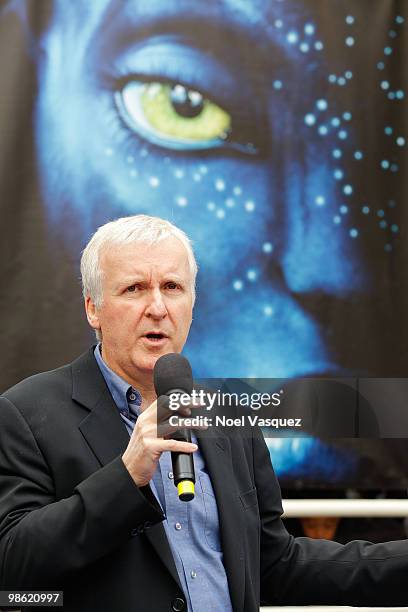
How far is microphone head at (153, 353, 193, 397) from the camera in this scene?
1.45m

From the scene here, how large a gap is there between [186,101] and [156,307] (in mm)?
1346

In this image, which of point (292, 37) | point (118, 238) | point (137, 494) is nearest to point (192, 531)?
point (137, 494)

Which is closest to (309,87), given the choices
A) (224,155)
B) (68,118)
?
(224,155)

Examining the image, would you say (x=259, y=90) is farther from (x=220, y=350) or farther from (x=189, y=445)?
(x=189, y=445)

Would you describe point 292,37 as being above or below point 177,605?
above

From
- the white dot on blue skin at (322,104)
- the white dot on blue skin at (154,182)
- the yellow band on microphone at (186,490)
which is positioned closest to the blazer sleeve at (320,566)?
the yellow band on microphone at (186,490)

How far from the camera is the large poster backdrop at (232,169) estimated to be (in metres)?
2.78

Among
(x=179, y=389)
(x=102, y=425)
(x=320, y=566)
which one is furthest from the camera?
(x=320, y=566)

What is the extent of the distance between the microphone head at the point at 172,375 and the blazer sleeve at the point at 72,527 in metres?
0.16

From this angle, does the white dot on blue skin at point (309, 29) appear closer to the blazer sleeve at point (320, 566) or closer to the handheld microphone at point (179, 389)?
the blazer sleeve at point (320, 566)

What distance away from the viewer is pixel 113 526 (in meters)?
1.46

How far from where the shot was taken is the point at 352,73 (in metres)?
2.90

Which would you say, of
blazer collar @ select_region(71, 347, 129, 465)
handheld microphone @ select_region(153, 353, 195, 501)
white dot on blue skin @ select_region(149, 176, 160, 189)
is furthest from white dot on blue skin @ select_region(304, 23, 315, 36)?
handheld microphone @ select_region(153, 353, 195, 501)

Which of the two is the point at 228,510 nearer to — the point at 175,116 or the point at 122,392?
the point at 122,392
